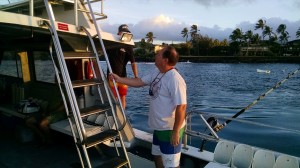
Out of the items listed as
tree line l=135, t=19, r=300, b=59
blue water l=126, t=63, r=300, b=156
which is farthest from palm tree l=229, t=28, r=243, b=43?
blue water l=126, t=63, r=300, b=156

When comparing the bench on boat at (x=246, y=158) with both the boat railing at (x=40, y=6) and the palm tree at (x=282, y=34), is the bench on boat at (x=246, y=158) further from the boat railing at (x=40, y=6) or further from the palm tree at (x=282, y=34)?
the palm tree at (x=282, y=34)

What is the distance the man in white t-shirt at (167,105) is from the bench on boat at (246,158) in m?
1.12

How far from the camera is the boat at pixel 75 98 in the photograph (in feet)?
11.4

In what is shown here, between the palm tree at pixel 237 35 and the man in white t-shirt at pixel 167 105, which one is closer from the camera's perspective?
the man in white t-shirt at pixel 167 105

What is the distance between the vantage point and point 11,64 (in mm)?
7691

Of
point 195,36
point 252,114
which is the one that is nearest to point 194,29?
point 195,36

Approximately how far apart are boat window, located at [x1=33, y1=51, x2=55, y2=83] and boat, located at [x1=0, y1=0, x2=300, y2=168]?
0.11 feet

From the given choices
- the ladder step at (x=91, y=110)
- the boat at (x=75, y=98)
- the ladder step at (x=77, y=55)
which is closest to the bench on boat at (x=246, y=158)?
the boat at (x=75, y=98)

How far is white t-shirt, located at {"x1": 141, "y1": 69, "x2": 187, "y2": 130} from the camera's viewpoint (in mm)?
3085

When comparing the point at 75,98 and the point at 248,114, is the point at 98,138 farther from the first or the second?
the point at 248,114

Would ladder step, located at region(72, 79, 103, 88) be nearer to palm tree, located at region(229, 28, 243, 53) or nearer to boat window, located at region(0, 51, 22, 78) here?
boat window, located at region(0, 51, 22, 78)

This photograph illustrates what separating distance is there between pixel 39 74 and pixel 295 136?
36.7 ft


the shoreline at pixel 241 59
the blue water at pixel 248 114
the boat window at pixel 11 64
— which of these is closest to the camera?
the boat window at pixel 11 64

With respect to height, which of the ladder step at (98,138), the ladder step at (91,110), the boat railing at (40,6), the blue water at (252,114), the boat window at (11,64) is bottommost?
the blue water at (252,114)
